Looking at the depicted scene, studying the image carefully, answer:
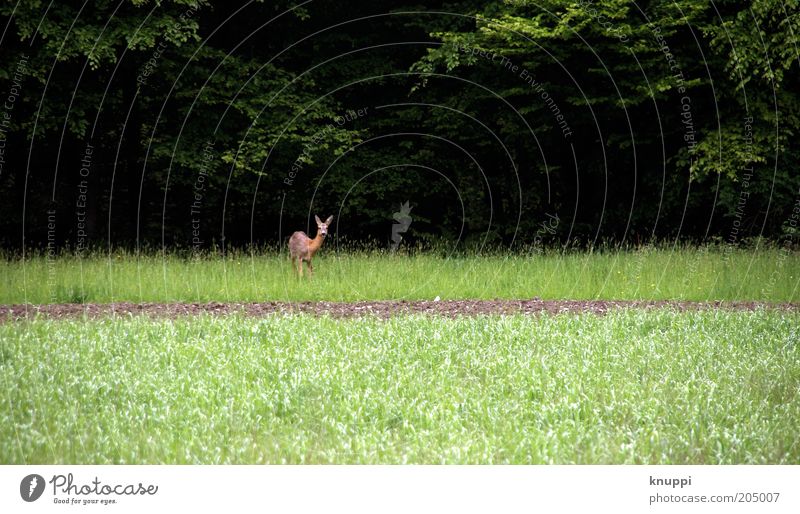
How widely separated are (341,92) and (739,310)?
13150 mm

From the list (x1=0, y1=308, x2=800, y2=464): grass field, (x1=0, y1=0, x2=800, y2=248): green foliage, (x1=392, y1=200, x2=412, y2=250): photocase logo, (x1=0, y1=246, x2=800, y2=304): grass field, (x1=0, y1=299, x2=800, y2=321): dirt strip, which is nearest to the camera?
(x1=0, y1=308, x2=800, y2=464): grass field

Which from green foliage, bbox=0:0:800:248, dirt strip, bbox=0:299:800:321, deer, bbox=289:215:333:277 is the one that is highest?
green foliage, bbox=0:0:800:248

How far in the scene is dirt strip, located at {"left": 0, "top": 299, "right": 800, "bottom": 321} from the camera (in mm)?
10656

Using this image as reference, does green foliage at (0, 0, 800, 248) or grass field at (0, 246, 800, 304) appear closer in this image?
grass field at (0, 246, 800, 304)

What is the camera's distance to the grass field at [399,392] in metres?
5.07
